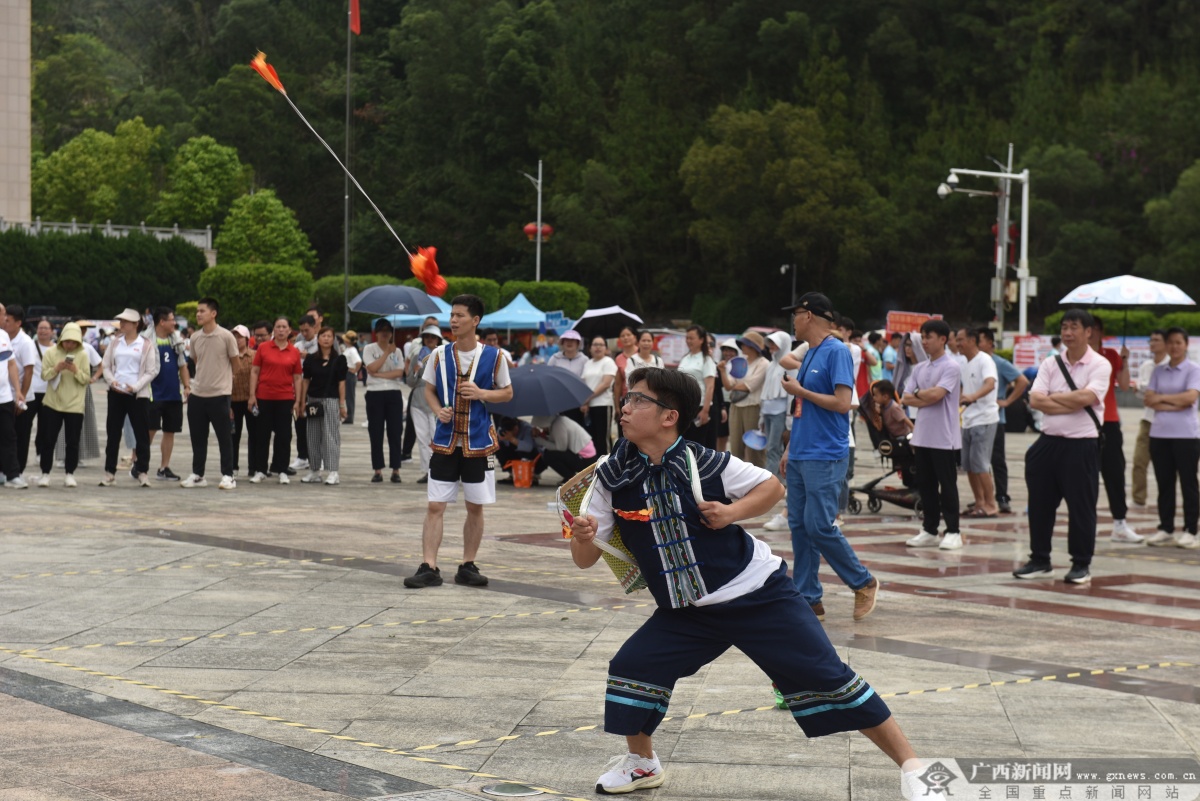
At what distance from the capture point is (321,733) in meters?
5.68

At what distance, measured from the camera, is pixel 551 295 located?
6412 cm

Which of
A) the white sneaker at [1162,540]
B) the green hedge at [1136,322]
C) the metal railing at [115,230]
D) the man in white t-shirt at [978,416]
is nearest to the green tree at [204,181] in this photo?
the metal railing at [115,230]

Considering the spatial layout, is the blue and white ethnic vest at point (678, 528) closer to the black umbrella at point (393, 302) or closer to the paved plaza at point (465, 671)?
the paved plaza at point (465, 671)

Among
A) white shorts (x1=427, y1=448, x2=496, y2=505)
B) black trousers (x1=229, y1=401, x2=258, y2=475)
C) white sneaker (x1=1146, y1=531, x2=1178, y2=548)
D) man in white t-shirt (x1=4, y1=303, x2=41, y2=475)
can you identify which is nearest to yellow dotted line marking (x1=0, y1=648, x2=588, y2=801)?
white shorts (x1=427, y1=448, x2=496, y2=505)

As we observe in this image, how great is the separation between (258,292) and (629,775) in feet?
190

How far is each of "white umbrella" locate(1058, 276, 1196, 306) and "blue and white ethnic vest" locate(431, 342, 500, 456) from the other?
7606mm

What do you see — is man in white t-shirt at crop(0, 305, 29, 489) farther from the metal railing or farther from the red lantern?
the metal railing

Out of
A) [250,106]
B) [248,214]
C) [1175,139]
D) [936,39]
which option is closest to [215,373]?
[1175,139]

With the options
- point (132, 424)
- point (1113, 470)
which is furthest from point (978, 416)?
point (132, 424)

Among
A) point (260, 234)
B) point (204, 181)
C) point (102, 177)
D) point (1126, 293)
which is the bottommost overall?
point (1126, 293)

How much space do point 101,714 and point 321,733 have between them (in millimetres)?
929

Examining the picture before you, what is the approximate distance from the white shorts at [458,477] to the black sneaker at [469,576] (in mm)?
408

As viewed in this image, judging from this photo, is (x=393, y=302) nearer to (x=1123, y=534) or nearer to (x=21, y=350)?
(x=21, y=350)

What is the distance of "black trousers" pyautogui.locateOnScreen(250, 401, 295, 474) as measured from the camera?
16.0 metres
